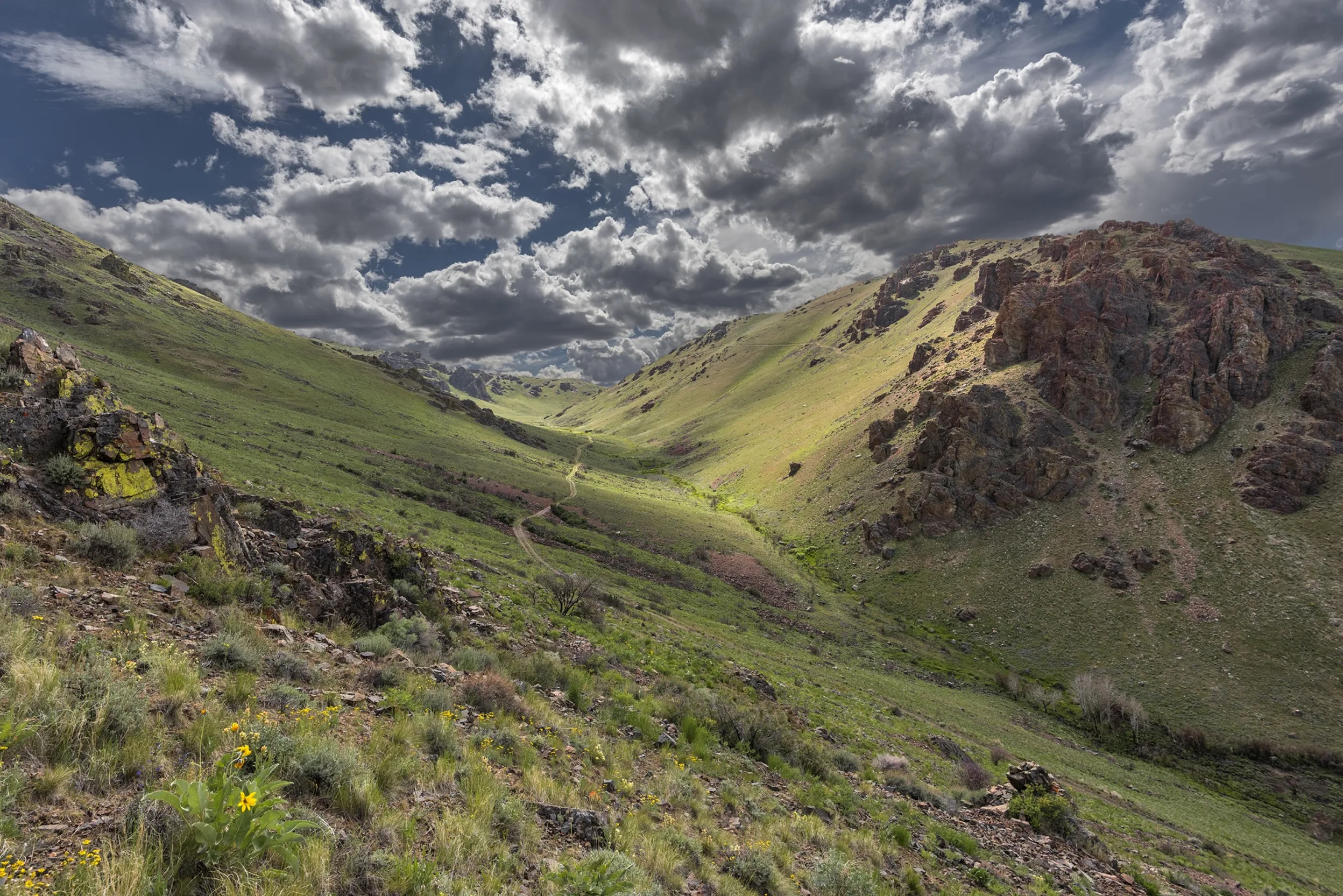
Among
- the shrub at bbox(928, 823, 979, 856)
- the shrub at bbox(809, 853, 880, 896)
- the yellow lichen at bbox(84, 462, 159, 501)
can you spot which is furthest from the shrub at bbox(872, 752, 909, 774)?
the yellow lichen at bbox(84, 462, 159, 501)

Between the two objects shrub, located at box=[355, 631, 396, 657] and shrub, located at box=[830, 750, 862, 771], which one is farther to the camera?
shrub, located at box=[830, 750, 862, 771]

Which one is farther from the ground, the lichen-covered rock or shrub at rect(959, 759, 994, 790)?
the lichen-covered rock

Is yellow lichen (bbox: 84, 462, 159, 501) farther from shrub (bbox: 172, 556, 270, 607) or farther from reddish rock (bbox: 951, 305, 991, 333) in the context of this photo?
reddish rock (bbox: 951, 305, 991, 333)

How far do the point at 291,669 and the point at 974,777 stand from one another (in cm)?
2169

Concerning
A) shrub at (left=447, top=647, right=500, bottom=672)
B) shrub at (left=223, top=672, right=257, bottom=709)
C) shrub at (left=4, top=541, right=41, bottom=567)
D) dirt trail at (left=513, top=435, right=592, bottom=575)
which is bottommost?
dirt trail at (left=513, top=435, right=592, bottom=575)

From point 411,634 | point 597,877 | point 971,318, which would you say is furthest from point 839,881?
point 971,318

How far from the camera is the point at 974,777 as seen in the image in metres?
18.7

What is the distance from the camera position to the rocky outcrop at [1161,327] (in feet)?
175

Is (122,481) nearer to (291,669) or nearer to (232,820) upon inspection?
(291,669)

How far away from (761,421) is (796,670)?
108068mm

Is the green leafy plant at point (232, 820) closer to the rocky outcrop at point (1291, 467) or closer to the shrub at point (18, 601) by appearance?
the shrub at point (18, 601)

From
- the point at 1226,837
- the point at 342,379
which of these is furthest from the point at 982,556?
the point at 342,379

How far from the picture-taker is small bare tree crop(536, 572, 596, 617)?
23578 mm

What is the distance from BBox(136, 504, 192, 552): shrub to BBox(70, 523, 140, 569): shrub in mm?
542
